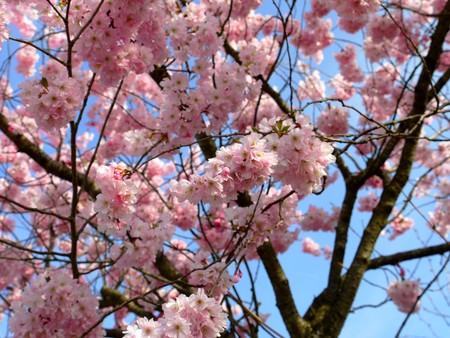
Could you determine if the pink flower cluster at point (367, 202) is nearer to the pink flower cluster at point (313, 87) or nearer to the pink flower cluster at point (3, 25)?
the pink flower cluster at point (313, 87)

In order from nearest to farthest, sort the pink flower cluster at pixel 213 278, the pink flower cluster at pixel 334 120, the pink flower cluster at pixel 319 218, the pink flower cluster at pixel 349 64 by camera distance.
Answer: the pink flower cluster at pixel 213 278, the pink flower cluster at pixel 334 120, the pink flower cluster at pixel 319 218, the pink flower cluster at pixel 349 64

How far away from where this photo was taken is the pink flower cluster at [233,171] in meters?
1.60

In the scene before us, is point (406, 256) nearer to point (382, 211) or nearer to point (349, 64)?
point (382, 211)

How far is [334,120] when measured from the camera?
4.41m

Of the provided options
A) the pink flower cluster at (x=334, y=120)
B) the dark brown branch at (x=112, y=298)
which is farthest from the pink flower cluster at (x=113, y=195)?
the pink flower cluster at (x=334, y=120)

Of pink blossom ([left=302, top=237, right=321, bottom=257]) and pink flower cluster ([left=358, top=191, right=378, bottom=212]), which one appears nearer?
pink flower cluster ([left=358, top=191, right=378, bottom=212])

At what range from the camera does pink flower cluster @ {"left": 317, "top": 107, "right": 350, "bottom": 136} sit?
14.4 feet

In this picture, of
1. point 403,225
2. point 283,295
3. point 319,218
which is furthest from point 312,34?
point 283,295

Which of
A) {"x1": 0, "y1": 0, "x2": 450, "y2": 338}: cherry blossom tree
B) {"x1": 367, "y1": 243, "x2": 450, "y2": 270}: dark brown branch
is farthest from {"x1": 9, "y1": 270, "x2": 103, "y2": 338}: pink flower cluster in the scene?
{"x1": 367, "y1": 243, "x2": 450, "y2": 270}: dark brown branch

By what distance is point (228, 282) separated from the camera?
7.02 ft

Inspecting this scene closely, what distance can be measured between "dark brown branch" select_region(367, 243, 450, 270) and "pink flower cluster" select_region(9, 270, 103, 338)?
2369mm

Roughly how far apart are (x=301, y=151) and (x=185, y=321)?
0.65 metres

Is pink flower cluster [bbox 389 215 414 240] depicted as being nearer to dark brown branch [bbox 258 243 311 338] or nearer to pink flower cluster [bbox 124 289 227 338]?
dark brown branch [bbox 258 243 311 338]

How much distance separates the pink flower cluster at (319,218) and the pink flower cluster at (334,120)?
1133 mm
